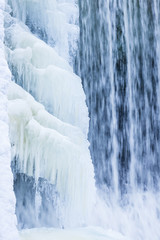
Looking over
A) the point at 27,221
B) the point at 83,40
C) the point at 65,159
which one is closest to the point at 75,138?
the point at 65,159

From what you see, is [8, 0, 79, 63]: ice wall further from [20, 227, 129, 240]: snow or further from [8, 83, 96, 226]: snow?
[20, 227, 129, 240]: snow

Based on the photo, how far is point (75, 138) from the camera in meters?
2.80

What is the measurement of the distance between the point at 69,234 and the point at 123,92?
433cm

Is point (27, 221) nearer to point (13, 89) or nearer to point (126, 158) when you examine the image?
point (13, 89)

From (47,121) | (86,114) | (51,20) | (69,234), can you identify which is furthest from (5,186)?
(51,20)

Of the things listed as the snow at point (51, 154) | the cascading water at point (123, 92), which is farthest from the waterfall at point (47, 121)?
the cascading water at point (123, 92)

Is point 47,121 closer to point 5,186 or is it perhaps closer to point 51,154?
point 51,154

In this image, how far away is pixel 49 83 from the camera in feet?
10.1

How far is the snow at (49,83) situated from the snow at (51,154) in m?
0.31

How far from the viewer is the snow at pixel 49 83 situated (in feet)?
9.98

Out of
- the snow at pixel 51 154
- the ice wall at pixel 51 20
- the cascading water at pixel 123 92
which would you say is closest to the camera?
the snow at pixel 51 154

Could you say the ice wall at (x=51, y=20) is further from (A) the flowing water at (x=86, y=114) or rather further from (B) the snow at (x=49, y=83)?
(B) the snow at (x=49, y=83)

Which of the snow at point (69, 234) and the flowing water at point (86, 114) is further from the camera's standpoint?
the flowing water at point (86, 114)

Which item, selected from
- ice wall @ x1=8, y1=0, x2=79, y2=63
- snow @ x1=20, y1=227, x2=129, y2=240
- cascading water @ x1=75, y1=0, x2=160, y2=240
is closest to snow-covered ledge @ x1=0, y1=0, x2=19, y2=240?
snow @ x1=20, y1=227, x2=129, y2=240
